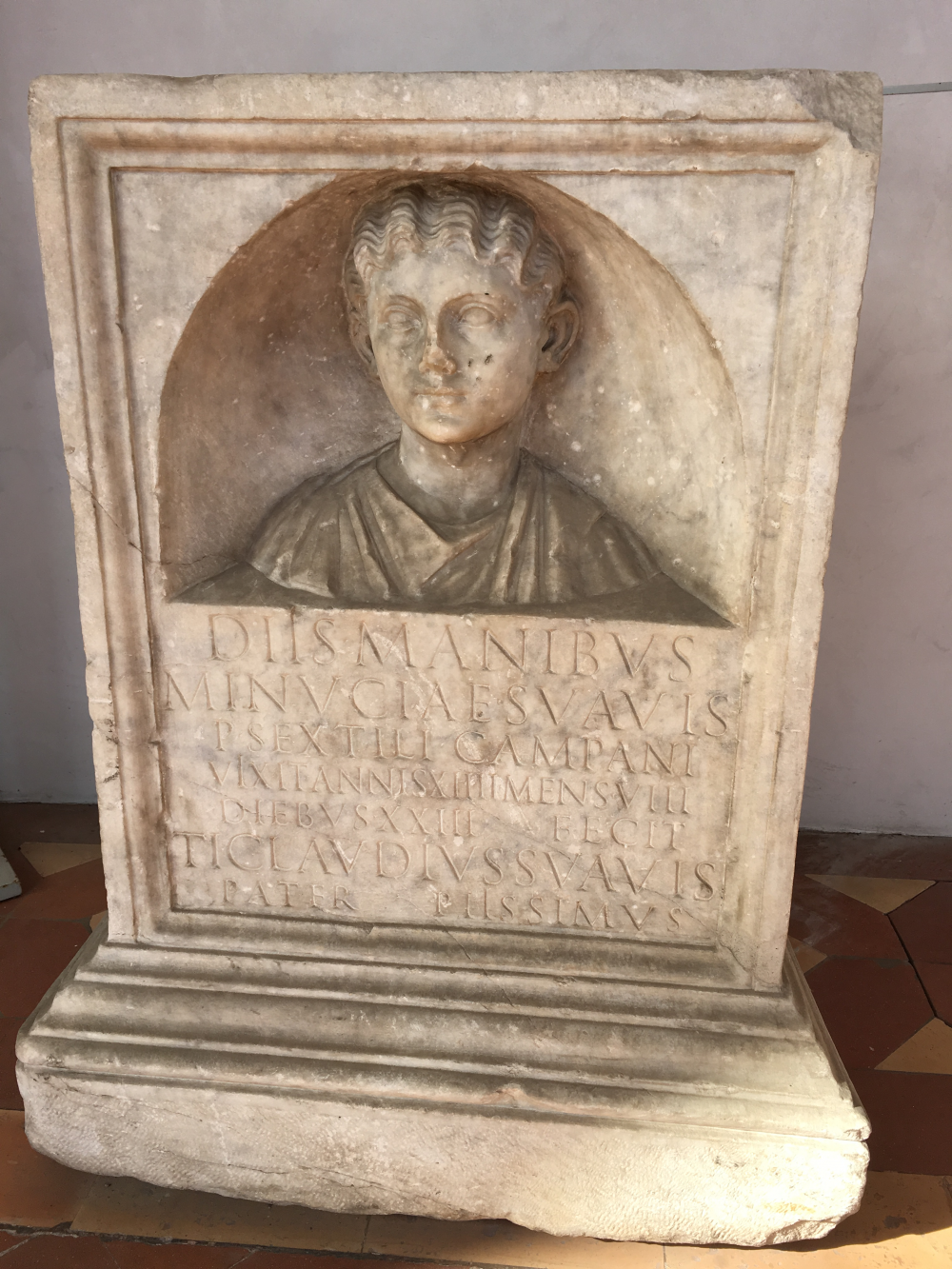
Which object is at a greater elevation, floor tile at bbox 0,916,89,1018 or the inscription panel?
the inscription panel

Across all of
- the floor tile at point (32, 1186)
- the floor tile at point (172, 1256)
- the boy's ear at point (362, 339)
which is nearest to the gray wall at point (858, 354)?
the boy's ear at point (362, 339)

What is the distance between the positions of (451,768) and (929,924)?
1.60 meters

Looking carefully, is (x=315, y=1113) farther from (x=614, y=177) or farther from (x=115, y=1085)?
(x=614, y=177)

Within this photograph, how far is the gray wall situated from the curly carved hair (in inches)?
40.9

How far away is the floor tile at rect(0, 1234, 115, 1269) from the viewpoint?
1.80 metres

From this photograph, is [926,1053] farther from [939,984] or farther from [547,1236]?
[547,1236]

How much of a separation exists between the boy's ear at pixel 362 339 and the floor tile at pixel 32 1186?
5.37ft

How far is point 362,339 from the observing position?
193 centimetres

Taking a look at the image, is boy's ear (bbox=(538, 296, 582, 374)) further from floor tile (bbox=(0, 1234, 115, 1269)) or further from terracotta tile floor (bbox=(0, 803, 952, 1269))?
floor tile (bbox=(0, 1234, 115, 1269))

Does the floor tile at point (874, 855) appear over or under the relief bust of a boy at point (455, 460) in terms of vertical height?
under

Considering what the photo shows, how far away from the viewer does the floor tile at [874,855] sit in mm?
2977

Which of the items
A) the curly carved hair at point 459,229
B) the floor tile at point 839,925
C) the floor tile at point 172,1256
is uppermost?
the curly carved hair at point 459,229

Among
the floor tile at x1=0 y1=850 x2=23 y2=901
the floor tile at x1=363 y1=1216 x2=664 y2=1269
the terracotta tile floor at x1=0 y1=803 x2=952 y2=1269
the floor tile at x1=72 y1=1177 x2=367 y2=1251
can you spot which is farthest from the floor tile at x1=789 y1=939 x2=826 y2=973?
the floor tile at x1=0 y1=850 x2=23 y2=901

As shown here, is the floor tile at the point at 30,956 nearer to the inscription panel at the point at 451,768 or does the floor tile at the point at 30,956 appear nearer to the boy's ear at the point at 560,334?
the inscription panel at the point at 451,768
